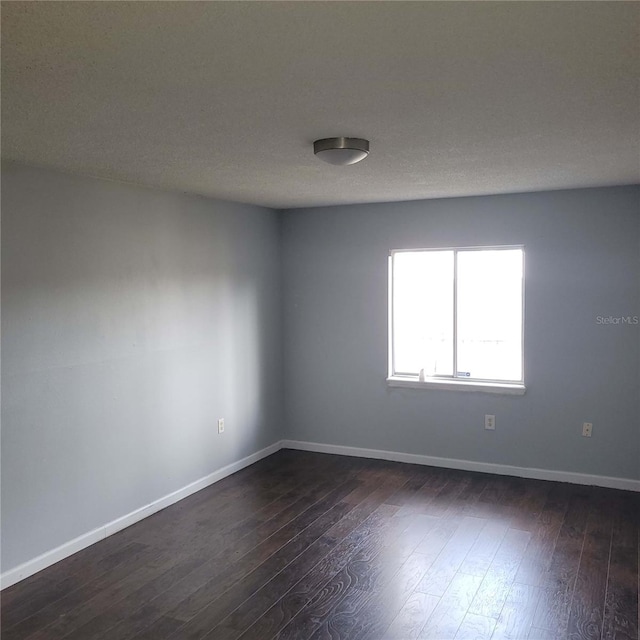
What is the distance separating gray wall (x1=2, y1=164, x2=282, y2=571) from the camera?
Answer: 10.9 ft

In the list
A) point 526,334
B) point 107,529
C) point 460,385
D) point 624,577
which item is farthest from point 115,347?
point 624,577

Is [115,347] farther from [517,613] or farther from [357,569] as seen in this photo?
[517,613]

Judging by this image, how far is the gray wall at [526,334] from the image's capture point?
4508 mm

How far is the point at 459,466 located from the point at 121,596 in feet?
9.50

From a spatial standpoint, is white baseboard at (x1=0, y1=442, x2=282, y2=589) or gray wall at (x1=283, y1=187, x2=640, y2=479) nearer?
white baseboard at (x1=0, y1=442, x2=282, y2=589)

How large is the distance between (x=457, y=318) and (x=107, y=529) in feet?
9.97

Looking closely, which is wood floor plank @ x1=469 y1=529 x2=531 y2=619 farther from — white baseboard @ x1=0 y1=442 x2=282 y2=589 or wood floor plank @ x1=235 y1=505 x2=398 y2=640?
white baseboard @ x1=0 y1=442 x2=282 y2=589

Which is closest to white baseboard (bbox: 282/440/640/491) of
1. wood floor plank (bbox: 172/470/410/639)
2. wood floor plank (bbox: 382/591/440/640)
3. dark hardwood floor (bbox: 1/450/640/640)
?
dark hardwood floor (bbox: 1/450/640/640)

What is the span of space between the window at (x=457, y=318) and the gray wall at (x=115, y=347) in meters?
1.25

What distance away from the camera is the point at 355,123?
8.57 feet

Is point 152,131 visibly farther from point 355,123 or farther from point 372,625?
point 372,625

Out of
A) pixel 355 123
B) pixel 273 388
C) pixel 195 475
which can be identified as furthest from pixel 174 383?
pixel 355 123

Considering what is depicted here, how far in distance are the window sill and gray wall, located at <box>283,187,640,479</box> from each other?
0.06 metres

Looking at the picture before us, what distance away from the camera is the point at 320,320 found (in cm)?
558
